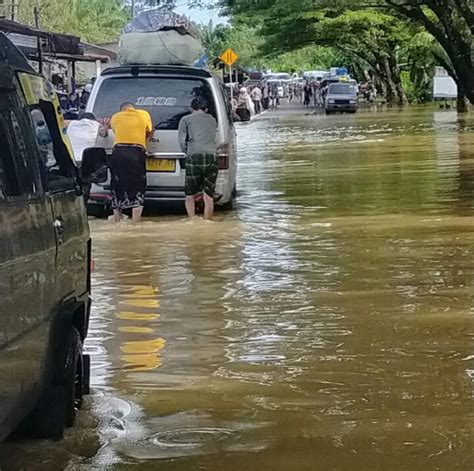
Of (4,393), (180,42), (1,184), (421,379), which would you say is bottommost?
(421,379)

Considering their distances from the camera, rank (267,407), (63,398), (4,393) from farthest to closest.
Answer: (267,407) < (63,398) < (4,393)

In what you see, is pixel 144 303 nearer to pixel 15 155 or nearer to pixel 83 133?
pixel 15 155

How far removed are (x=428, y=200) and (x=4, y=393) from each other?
11229 millimetres

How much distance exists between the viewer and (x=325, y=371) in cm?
652

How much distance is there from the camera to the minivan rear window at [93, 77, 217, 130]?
13070mm

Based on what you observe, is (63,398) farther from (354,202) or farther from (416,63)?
(416,63)

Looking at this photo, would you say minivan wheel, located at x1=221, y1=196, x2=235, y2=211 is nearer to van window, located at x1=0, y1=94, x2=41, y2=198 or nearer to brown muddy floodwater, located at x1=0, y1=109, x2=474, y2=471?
brown muddy floodwater, located at x1=0, y1=109, x2=474, y2=471

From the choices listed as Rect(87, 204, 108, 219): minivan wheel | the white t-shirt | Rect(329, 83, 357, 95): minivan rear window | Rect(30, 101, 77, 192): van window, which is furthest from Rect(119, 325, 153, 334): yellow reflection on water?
Rect(329, 83, 357, 95): minivan rear window

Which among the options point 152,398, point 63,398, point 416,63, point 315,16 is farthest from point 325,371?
point 416,63

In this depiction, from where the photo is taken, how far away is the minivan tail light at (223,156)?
13230mm

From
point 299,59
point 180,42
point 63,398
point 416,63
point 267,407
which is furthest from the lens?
point 299,59

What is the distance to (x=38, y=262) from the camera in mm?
4605

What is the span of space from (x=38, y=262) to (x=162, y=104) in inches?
344

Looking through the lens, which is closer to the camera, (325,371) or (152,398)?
(152,398)
